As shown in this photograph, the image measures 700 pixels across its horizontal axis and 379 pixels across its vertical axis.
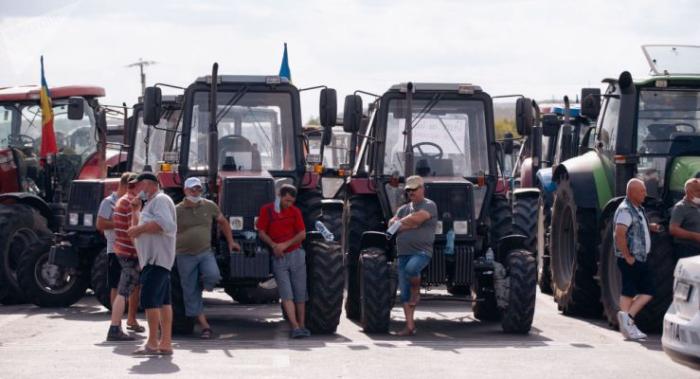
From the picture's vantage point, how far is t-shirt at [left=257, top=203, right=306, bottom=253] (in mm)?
16094

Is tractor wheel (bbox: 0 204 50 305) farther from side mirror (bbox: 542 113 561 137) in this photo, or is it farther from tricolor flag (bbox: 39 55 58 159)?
side mirror (bbox: 542 113 561 137)

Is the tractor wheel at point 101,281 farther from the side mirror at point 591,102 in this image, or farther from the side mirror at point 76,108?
the side mirror at point 591,102

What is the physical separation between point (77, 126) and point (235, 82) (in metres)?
6.14

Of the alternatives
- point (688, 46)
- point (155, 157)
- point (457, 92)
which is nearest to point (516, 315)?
point (457, 92)

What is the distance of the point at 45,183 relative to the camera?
74.6 ft

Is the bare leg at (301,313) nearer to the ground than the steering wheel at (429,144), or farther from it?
nearer to the ground

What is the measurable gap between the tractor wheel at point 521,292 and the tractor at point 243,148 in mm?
1973

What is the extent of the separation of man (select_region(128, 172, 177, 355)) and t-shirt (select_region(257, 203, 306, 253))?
188cm

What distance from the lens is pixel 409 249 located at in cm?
1619

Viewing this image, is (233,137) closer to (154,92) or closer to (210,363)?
(154,92)

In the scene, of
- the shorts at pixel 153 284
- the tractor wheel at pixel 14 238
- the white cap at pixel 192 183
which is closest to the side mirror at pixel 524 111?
the white cap at pixel 192 183

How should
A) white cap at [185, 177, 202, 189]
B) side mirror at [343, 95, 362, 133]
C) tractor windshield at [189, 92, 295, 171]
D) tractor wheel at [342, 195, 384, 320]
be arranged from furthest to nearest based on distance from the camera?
1. tractor windshield at [189, 92, 295, 171]
2. tractor wheel at [342, 195, 384, 320]
3. side mirror at [343, 95, 362, 133]
4. white cap at [185, 177, 202, 189]

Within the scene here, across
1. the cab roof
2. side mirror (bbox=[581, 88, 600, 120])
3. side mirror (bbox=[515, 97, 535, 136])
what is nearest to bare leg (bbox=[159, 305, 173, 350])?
side mirror (bbox=[515, 97, 535, 136])

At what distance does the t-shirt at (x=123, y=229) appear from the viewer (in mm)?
15977
